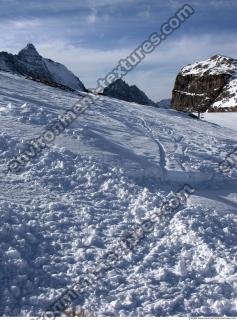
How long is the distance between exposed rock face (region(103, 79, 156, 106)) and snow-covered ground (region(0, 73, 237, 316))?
97491 millimetres

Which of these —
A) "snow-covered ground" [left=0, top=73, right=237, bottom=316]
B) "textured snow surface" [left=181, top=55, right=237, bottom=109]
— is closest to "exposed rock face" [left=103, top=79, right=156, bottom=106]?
"textured snow surface" [left=181, top=55, right=237, bottom=109]

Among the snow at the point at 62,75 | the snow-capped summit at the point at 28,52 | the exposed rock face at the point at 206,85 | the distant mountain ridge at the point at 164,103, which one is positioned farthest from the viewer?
the distant mountain ridge at the point at 164,103

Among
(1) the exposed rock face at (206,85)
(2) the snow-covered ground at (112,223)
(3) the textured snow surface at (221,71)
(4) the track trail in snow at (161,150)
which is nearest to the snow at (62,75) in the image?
(1) the exposed rock face at (206,85)

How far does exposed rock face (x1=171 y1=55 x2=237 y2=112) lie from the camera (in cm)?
8769

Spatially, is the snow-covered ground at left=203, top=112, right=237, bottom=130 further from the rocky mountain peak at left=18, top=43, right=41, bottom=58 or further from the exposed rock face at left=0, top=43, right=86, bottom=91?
the rocky mountain peak at left=18, top=43, right=41, bottom=58

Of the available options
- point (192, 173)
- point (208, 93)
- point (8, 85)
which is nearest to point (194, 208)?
point (192, 173)

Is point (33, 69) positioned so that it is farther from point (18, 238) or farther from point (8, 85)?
point (18, 238)

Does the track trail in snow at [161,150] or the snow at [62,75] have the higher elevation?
the snow at [62,75]

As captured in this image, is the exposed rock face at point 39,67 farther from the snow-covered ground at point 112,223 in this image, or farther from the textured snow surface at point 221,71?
the snow-covered ground at point 112,223

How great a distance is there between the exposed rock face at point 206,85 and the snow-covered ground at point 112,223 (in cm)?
6938

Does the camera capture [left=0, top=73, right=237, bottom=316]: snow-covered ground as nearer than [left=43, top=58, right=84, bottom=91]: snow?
Yes

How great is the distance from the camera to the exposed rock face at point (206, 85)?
87.7 metres

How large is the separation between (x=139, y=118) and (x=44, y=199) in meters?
10.1

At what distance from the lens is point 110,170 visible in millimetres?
11344
